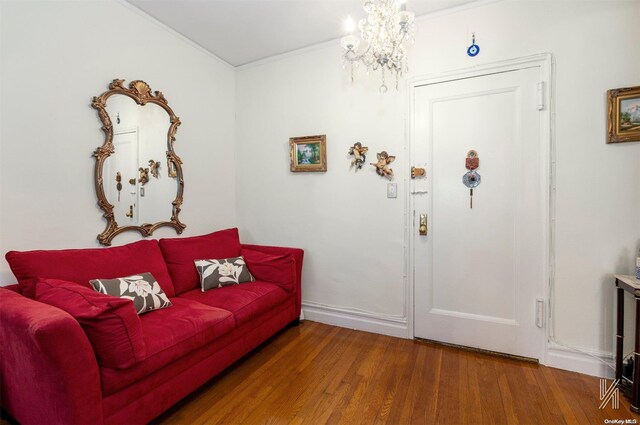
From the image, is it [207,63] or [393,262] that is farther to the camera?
[207,63]

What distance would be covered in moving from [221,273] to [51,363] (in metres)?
1.33

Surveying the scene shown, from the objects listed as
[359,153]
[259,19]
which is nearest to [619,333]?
[359,153]

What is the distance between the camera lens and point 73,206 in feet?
6.72

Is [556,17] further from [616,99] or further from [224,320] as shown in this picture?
[224,320]

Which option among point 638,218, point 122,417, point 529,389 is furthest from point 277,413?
point 638,218

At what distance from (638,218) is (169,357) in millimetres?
2922

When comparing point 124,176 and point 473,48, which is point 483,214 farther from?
point 124,176

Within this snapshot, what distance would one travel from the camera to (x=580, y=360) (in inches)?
80.7

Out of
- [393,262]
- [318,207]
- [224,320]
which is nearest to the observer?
[224,320]

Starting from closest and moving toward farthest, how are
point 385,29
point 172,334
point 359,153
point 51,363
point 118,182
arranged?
1. point 51,363
2. point 172,334
3. point 385,29
4. point 118,182
5. point 359,153

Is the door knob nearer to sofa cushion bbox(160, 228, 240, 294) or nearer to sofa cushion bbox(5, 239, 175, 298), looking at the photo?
sofa cushion bbox(160, 228, 240, 294)

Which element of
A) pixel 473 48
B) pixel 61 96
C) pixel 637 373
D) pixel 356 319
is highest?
pixel 473 48

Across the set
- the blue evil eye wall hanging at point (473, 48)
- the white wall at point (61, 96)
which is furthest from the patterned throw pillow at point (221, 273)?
the blue evil eye wall hanging at point (473, 48)

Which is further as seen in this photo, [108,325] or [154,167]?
[154,167]
